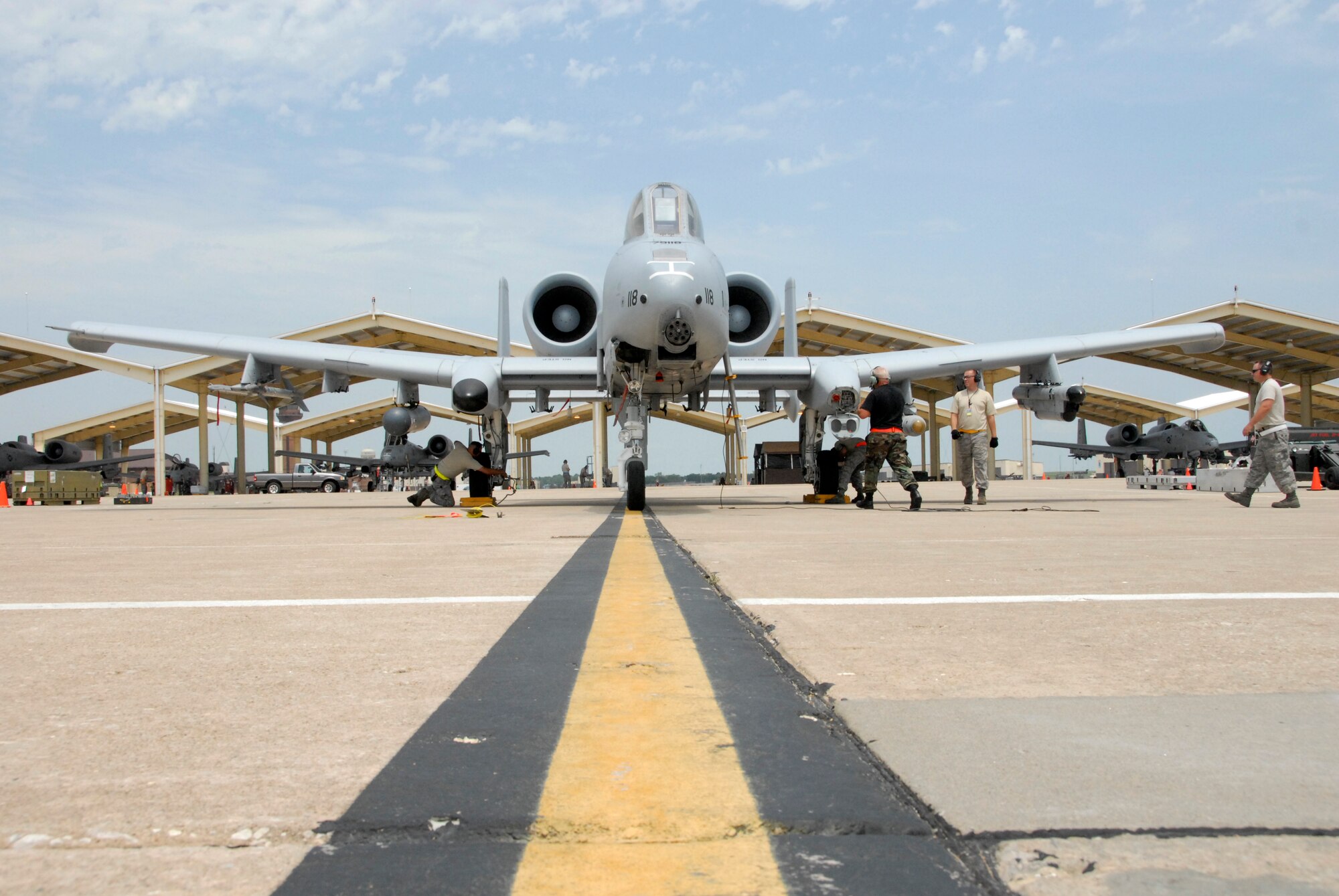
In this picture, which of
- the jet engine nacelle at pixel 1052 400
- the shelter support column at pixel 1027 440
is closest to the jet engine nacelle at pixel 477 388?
the jet engine nacelle at pixel 1052 400

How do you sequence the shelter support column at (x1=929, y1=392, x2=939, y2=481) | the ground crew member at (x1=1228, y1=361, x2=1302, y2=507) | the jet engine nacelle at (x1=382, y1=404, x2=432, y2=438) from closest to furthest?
the ground crew member at (x1=1228, y1=361, x2=1302, y2=507)
the jet engine nacelle at (x1=382, y1=404, x2=432, y2=438)
the shelter support column at (x1=929, y1=392, x2=939, y2=481)

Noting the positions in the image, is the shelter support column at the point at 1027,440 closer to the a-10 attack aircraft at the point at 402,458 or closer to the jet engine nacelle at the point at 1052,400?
the a-10 attack aircraft at the point at 402,458

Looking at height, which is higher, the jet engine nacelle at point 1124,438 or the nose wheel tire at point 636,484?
the jet engine nacelle at point 1124,438

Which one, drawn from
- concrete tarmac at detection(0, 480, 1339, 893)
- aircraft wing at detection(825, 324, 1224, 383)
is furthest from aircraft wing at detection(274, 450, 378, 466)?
concrete tarmac at detection(0, 480, 1339, 893)

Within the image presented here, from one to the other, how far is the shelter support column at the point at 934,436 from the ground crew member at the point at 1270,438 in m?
37.4

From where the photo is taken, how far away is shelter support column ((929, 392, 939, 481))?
163ft

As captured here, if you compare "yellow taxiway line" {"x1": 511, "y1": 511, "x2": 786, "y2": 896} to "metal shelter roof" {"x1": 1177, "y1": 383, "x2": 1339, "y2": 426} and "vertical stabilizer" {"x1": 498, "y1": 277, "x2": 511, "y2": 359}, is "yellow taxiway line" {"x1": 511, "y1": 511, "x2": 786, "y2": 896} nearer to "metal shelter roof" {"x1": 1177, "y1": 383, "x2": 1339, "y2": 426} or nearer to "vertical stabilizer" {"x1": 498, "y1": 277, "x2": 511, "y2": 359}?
"vertical stabilizer" {"x1": 498, "y1": 277, "x2": 511, "y2": 359}

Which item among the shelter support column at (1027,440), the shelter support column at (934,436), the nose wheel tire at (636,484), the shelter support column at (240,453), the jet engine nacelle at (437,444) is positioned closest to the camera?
the nose wheel tire at (636,484)

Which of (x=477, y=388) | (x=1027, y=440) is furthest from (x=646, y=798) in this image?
(x=1027, y=440)

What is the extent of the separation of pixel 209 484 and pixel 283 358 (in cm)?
3855

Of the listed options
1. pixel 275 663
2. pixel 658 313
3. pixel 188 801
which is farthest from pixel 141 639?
pixel 658 313

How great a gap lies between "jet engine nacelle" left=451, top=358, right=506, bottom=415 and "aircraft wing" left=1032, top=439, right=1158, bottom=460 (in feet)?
102

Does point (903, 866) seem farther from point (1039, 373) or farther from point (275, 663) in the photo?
point (1039, 373)

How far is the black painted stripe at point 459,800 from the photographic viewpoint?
1331 mm
